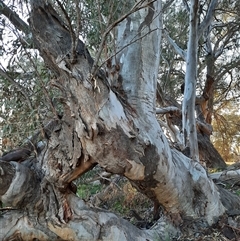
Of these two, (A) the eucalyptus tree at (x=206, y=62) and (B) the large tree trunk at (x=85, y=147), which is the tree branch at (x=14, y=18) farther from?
(A) the eucalyptus tree at (x=206, y=62)

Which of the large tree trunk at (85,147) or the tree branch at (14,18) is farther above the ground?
the tree branch at (14,18)

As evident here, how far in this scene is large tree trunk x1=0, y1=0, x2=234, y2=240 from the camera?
91.5 inches

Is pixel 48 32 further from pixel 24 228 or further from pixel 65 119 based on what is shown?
pixel 24 228

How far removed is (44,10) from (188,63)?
2.59 metres

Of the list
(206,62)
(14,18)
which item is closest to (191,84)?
(14,18)

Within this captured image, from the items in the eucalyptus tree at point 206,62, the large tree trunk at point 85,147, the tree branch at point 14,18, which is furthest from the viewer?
the eucalyptus tree at point 206,62

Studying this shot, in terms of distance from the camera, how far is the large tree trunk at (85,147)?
7.63 feet

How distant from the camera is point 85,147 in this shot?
2.35 m

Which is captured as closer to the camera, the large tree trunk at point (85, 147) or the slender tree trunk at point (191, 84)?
the large tree trunk at point (85, 147)

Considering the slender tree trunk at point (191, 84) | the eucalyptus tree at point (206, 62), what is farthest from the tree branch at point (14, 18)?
the eucalyptus tree at point (206, 62)

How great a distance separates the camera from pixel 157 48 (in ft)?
9.73

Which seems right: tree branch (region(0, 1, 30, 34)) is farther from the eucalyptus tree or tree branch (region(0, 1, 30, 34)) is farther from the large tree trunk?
the eucalyptus tree

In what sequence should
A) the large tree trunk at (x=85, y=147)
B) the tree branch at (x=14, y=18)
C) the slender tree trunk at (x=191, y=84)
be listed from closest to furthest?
the large tree trunk at (x=85, y=147), the tree branch at (x=14, y=18), the slender tree trunk at (x=191, y=84)

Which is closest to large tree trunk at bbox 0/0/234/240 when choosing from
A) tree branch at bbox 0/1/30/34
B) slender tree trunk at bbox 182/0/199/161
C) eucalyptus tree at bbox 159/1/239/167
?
tree branch at bbox 0/1/30/34
